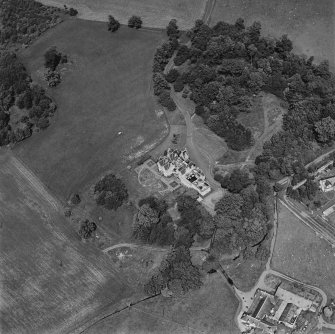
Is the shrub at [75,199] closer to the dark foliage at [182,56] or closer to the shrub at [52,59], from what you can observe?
the shrub at [52,59]

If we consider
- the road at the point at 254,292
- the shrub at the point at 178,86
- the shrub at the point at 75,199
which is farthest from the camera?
the shrub at the point at 178,86

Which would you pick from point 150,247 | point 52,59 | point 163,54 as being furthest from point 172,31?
point 150,247

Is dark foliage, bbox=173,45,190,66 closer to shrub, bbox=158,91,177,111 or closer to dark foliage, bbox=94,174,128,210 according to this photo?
shrub, bbox=158,91,177,111

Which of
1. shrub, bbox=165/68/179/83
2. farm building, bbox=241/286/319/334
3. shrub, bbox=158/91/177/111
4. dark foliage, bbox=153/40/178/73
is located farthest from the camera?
dark foliage, bbox=153/40/178/73

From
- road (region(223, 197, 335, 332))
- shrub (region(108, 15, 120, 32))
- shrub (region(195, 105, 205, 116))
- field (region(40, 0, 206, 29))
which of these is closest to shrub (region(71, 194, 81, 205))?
road (region(223, 197, 335, 332))

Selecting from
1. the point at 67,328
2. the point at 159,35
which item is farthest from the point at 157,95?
the point at 67,328

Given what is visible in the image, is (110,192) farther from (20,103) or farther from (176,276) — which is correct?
(20,103)

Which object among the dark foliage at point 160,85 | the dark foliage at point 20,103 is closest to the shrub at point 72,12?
the dark foliage at point 20,103

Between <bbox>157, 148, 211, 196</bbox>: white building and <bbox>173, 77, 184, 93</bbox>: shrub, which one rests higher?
<bbox>173, 77, 184, 93</bbox>: shrub

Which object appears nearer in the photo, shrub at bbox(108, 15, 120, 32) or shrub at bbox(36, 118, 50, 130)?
shrub at bbox(36, 118, 50, 130)
